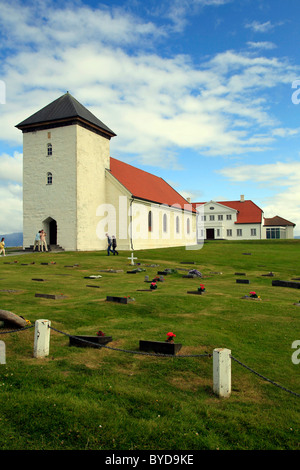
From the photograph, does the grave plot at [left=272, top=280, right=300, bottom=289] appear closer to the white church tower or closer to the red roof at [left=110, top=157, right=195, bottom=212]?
the white church tower

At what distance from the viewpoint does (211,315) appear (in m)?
10.8

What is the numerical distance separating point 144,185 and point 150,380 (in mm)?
41246

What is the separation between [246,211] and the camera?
2874 inches

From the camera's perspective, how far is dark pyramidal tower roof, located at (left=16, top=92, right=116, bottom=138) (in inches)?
1357

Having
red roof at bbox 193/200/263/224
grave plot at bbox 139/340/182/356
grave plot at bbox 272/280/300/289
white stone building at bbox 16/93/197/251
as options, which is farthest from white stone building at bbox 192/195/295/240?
grave plot at bbox 139/340/182/356

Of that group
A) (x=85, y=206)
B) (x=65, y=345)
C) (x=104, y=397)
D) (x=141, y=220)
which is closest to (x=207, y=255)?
(x=141, y=220)

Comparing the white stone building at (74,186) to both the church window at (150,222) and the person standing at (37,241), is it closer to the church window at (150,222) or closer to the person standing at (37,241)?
the person standing at (37,241)

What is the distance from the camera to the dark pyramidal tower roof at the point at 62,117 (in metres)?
34.5

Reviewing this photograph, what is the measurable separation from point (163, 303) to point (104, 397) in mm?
6571

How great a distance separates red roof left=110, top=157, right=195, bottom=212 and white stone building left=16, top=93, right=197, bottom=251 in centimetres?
64

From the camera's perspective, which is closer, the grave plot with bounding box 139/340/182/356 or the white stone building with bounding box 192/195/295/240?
the grave plot with bounding box 139/340/182/356

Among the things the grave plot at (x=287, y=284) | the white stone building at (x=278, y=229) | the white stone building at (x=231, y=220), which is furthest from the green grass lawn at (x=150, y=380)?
the white stone building at (x=278, y=229)
